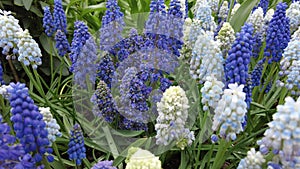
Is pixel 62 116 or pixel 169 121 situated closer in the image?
pixel 169 121

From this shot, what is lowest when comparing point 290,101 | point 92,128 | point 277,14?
point 92,128

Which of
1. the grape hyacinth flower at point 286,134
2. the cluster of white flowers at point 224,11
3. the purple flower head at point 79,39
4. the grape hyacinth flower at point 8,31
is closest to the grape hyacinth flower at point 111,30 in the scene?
the purple flower head at point 79,39

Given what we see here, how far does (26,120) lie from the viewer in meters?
2.24

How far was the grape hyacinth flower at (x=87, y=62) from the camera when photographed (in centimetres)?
361

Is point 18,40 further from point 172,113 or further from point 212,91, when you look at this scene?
point 212,91

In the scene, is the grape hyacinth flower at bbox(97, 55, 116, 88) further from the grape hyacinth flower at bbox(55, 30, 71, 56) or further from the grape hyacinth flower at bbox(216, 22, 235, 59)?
the grape hyacinth flower at bbox(216, 22, 235, 59)

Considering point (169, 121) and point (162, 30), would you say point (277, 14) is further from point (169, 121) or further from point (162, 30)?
point (169, 121)

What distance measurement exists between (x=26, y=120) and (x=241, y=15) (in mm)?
3282

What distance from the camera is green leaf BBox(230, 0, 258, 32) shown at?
4.75m

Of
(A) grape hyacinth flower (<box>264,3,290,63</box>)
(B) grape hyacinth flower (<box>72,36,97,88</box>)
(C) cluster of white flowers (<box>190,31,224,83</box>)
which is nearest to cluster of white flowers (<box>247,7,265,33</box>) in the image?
(A) grape hyacinth flower (<box>264,3,290,63</box>)

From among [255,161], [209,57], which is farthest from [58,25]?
[255,161]

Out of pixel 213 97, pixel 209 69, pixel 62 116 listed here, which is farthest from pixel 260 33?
pixel 62 116

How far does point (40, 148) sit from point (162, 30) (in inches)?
69.5

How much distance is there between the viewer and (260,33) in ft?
14.0
